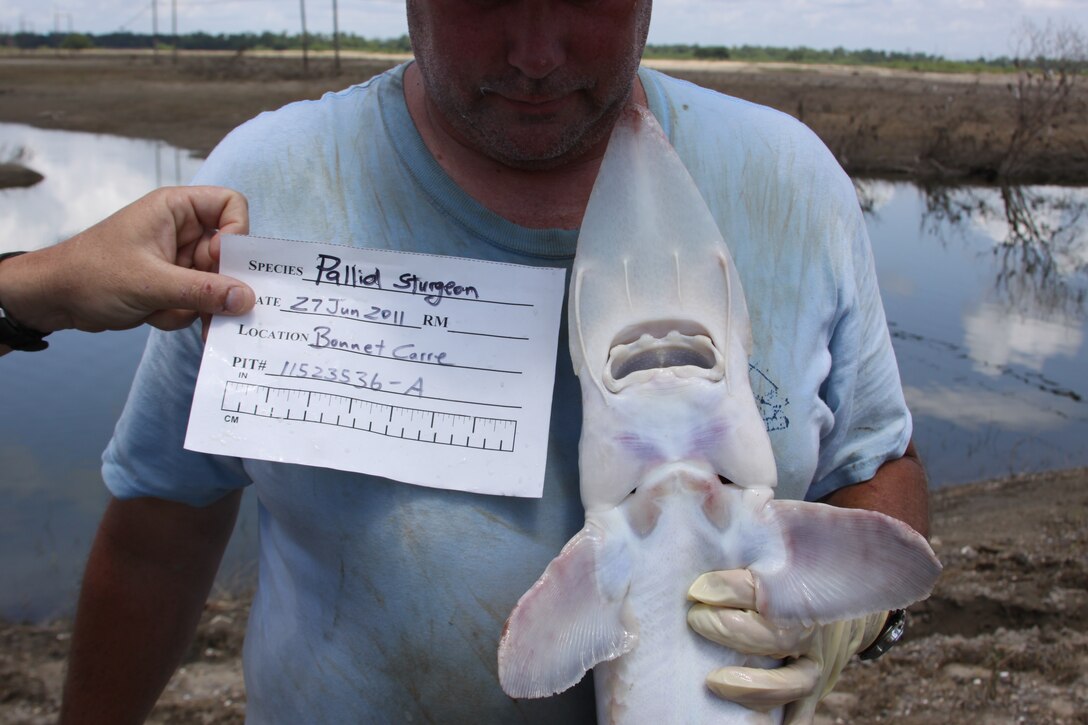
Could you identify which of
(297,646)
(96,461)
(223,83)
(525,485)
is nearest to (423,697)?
(297,646)

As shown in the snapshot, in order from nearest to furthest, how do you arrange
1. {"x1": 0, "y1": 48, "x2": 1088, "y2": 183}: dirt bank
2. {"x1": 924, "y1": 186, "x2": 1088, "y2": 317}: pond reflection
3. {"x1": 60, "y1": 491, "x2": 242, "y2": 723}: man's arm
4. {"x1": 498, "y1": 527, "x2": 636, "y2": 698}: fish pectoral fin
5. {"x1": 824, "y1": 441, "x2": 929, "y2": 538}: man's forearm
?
1. {"x1": 498, "y1": 527, "x2": 636, "y2": 698}: fish pectoral fin
2. {"x1": 824, "y1": 441, "x2": 929, "y2": 538}: man's forearm
3. {"x1": 60, "y1": 491, "x2": 242, "y2": 723}: man's arm
4. {"x1": 924, "y1": 186, "x2": 1088, "y2": 317}: pond reflection
5. {"x1": 0, "y1": 48, "x2": 1088, "y2": 183}: dirt bank

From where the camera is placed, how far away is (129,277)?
1.54 meters

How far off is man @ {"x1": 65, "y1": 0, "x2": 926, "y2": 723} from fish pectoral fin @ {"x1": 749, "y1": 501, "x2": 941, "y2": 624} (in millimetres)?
215

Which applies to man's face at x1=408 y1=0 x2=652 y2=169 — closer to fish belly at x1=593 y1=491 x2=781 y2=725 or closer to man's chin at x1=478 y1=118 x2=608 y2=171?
man's chin at x1=478 y1=118 x2=608 y2=171

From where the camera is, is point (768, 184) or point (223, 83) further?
point (223, 83)

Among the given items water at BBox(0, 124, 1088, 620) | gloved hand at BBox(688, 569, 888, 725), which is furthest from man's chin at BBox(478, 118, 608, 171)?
water at BBox(0, 124, 1088, 620)

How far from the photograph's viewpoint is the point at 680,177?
1.63 meters

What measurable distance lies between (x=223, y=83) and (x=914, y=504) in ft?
135

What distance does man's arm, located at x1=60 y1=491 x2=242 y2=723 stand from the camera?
78.6 inches

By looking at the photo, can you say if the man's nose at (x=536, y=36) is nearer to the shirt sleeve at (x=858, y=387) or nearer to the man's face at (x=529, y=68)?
the man's face at (x=529, y=68)

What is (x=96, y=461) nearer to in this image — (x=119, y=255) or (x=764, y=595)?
(x=119, y=255)

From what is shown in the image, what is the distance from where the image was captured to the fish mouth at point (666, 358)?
1.56 m

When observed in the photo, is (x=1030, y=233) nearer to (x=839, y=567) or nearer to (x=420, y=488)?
(x=839, y=567)

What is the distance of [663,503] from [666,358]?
234 millimetres
